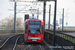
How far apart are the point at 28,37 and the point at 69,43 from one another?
371 inches

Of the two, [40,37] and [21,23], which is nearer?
[40,37]

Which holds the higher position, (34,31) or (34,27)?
(34,27)

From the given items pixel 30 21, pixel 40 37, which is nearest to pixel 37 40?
pixel 40 37

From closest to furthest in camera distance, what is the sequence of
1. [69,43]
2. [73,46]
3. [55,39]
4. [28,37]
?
[73,46], [69,43], [55,39], [28,37]

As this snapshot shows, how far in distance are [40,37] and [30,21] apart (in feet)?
7.26

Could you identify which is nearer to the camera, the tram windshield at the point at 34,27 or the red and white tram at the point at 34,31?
the red and white tram at the point at 34,31

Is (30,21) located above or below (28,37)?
above

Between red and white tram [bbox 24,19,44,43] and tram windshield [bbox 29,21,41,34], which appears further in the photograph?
tram windshield [bbox 29,21,41,34]

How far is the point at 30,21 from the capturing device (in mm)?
23359

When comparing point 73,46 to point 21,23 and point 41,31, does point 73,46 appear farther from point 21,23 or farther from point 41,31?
point 21,23

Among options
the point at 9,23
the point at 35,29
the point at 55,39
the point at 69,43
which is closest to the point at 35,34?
the point at 35,29

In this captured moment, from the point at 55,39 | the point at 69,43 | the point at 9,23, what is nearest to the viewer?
the point at 69,43

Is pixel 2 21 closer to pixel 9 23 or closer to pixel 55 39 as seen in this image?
pixel 9 23

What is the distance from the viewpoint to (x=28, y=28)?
23250 mm
